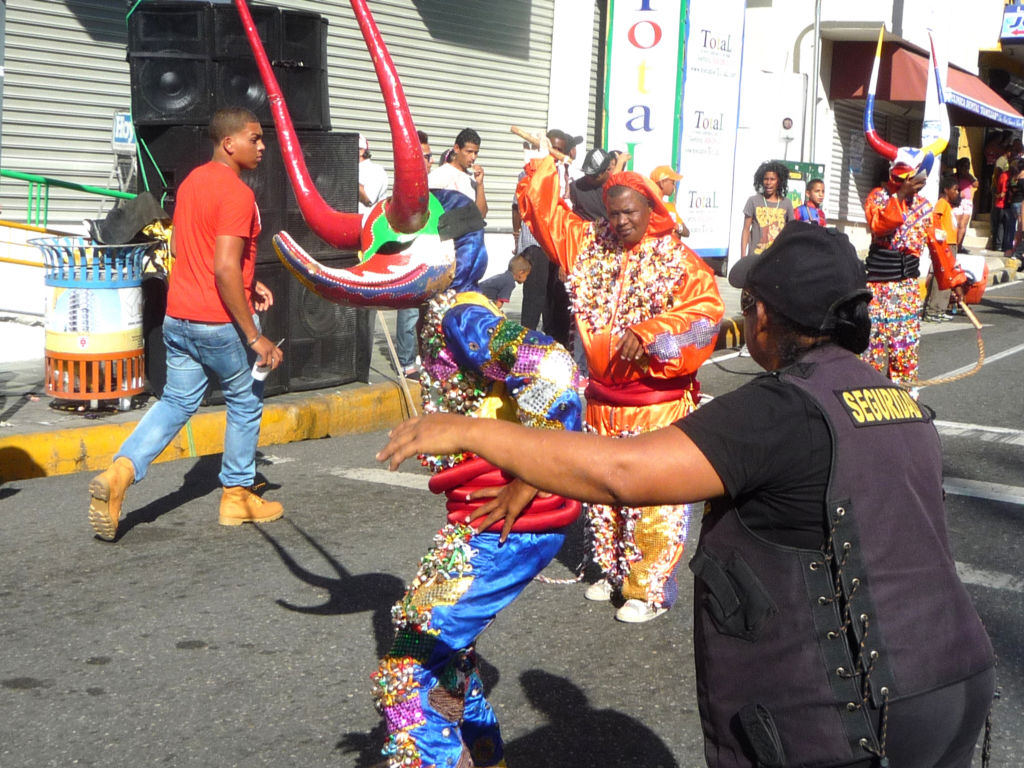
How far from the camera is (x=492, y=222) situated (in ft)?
53.1

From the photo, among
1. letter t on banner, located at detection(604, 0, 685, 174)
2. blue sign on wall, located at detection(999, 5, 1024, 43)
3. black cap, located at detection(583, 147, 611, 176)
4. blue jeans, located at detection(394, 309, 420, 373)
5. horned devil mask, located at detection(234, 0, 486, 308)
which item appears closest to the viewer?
horned devil mask, located at detection(234, 0, 486, 308)

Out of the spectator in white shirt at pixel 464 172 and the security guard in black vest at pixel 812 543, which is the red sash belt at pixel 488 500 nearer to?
the security guard in black vest at pixel 812 543

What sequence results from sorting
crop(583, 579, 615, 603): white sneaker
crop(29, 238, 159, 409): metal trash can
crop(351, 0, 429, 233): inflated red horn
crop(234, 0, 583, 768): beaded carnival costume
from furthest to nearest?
crop(29, 238, 159, 409): metal trash can
crop(583, 579, 615, 603): white sneaker
crop(351, 0, 429, 233): inflated red horn
crop(234, 0, 583, 768): beaded carnival costume

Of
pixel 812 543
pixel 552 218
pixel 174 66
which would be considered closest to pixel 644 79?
pixel 174 66

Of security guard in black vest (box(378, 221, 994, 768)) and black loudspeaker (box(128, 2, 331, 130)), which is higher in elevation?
black loudspeaker (box(128, 2, 331, 130))

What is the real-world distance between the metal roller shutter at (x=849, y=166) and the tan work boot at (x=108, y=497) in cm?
1990

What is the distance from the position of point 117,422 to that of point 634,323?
4.22m

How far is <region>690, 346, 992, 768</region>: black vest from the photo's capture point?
2.07 metres

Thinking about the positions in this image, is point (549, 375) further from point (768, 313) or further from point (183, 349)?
point (183, 349)

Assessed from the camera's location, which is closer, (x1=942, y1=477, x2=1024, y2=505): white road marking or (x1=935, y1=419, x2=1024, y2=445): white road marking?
(x1=942, y1=477, x2=1024, y2=505): white road marking

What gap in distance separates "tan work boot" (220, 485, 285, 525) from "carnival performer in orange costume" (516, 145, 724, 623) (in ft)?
6.36

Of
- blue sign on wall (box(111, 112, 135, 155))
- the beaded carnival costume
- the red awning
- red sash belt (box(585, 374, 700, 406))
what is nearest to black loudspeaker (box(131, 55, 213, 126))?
blue sign on wall (box(111, 112, 135, 155))

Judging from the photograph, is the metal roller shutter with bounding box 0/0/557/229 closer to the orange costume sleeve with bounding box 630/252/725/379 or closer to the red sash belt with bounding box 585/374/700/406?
the red sash belt with bounding box 585/374/700/406

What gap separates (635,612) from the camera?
4.98 meters
